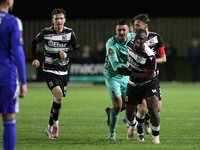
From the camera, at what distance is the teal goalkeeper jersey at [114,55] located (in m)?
7.62

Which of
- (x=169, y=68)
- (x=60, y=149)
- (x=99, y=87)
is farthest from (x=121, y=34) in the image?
(x=169, y=68)

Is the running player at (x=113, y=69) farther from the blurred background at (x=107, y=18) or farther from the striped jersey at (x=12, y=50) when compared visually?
the blurred background at (x=107, y=18)

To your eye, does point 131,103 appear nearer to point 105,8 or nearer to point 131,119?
point 131,119

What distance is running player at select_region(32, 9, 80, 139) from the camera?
8.26 m

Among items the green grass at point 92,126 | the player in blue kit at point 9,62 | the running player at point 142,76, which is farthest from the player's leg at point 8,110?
the running player at point 142,76

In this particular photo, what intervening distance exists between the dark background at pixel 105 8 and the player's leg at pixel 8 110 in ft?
77.9

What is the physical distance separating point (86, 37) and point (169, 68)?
23.9 ft

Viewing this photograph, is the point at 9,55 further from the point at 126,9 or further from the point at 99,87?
the point at 126,9

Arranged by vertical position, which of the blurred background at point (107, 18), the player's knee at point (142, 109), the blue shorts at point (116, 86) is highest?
the blue shorts at point (116, 86)

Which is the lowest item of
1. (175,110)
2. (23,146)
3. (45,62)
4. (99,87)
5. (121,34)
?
(99,87)

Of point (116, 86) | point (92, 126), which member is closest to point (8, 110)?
point (116, 86)

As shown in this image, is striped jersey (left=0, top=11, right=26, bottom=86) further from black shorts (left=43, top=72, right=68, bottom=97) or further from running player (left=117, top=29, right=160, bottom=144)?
black shorts (left=43, top=72, right=68, bottom=97)

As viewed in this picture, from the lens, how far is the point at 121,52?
8.02m

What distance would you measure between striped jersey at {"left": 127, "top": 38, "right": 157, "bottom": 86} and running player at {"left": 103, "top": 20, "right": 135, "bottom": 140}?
0.45 meters
